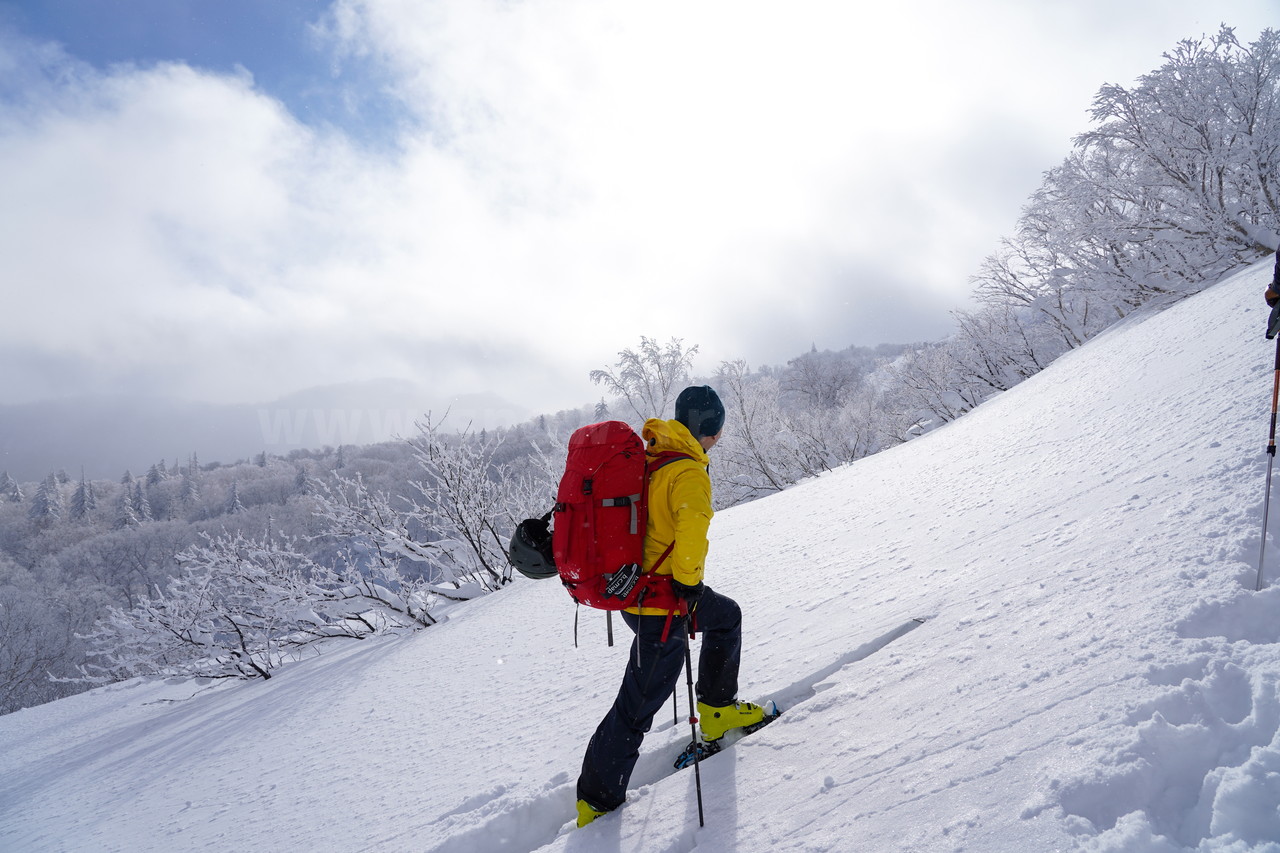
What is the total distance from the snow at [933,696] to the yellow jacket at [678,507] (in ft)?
3.18

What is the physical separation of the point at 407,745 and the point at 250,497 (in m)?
76.6

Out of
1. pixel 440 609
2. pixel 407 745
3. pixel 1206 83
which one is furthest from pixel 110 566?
pixel 1206 83

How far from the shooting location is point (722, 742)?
8.57 ft

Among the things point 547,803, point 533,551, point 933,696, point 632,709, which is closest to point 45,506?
point 547,803

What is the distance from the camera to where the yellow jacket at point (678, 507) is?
216cm

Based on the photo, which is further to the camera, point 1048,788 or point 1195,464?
point 1195,464

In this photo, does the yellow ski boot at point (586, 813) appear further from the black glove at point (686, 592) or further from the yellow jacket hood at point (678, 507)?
the black glove at point (686, 592)

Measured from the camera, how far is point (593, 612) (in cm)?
568

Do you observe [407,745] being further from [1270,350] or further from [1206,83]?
[1206,83]

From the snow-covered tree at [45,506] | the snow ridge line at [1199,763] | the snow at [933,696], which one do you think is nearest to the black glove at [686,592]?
the snow at [933,696]

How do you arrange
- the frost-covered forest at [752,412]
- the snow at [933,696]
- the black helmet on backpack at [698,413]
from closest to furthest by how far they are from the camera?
the snow at [933,696] < the black helmet on backpack at [698,413] < the frost-covered forest at [752,412]

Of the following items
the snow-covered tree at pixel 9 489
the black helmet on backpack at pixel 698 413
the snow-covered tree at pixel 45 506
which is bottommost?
the black helmet on backpack at pixel 698 413

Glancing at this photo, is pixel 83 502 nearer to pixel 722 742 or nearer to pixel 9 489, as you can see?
pixel 9 489

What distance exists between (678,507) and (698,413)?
525 millimetres
